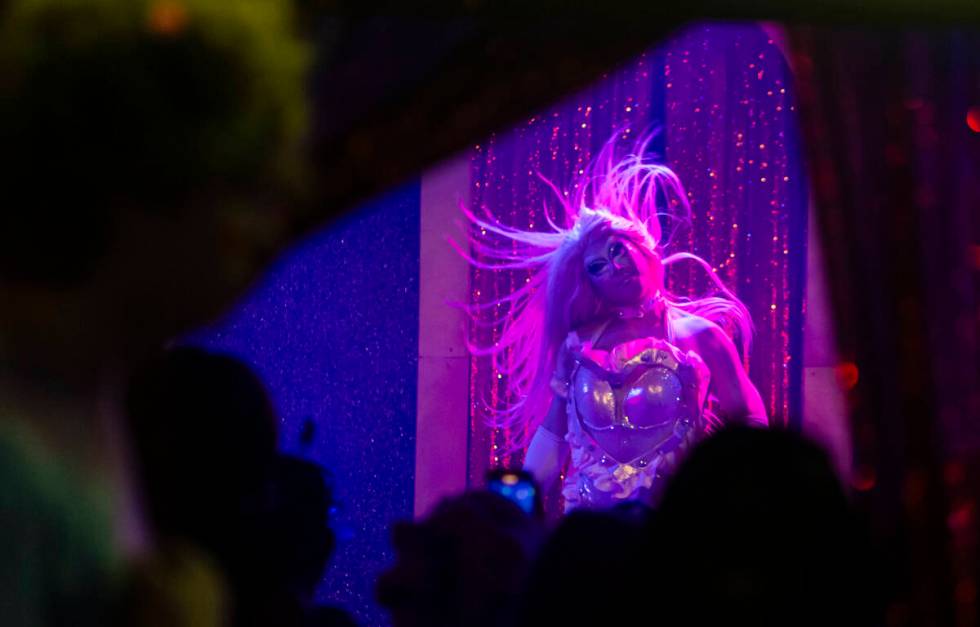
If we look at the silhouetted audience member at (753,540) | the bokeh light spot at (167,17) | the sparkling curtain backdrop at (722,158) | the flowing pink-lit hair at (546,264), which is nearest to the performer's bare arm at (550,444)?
the flowing pink-lit hair at (546,264)

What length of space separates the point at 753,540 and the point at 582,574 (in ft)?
0.68

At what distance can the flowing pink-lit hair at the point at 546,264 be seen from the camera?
387 cm

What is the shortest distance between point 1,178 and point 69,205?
51mm

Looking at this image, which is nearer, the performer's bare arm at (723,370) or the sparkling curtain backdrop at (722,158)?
the performer's bare arm at (723,370)

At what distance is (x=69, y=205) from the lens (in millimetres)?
606

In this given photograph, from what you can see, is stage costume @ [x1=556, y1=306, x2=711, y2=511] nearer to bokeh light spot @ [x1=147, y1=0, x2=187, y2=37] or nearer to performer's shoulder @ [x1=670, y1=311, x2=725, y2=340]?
performer's shoulder @ [x1=670, y1=311, x2=725, y2=340]

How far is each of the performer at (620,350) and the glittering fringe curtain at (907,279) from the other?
133 cm

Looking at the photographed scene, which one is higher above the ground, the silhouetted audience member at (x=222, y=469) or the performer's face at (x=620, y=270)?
the performer's face at (x=620, y=270)

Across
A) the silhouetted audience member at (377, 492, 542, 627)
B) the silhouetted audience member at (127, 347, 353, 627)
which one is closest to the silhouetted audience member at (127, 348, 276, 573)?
the silhouetted audience member at (127, 347, 353, 627)

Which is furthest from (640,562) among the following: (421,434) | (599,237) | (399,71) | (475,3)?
(421,434)

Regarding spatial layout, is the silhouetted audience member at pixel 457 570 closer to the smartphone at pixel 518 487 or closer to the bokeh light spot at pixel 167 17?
the smartphone at pixel 518 487

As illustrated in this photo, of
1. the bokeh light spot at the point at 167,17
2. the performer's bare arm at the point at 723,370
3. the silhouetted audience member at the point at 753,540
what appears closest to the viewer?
the bokeh light spot at the point at 167,17

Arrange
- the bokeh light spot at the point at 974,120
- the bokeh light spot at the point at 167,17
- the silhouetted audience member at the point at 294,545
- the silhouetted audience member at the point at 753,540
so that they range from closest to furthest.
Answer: the bokeh light spot at the point at 167,17
the silhouetted audience member at the point at 753,540
the silhouetted audience member at the point at 294,545
the bokeh light spot at the point at 974,120

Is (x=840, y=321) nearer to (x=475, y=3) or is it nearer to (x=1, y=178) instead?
(x=475, y=3)
